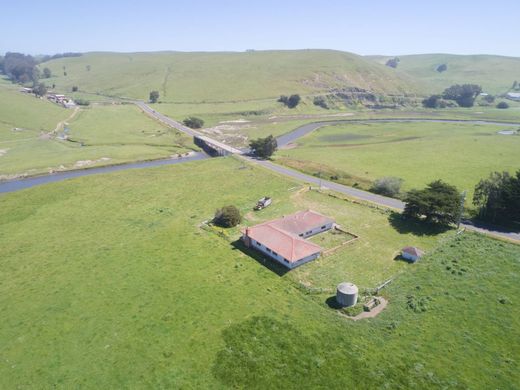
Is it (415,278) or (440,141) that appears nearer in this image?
(415,278)

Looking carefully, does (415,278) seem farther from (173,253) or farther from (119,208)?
(119,208)

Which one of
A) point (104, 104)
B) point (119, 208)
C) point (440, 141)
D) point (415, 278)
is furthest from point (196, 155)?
point (104, 104)

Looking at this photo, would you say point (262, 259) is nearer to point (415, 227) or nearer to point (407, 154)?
point (415, 227)

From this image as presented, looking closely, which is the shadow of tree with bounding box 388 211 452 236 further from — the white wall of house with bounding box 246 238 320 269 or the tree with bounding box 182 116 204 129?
the tree with bounding box 182 116 204 129

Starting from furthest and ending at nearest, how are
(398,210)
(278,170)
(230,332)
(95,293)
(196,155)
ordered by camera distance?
(196,155)
(278,170)
(398,210)
(95,293)
(230,332)

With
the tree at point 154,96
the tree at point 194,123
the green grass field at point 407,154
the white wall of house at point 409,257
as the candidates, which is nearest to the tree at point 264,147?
the green grass field at point 407,154

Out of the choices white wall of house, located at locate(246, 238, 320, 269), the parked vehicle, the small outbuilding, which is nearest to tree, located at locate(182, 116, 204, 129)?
the parked vehicle
